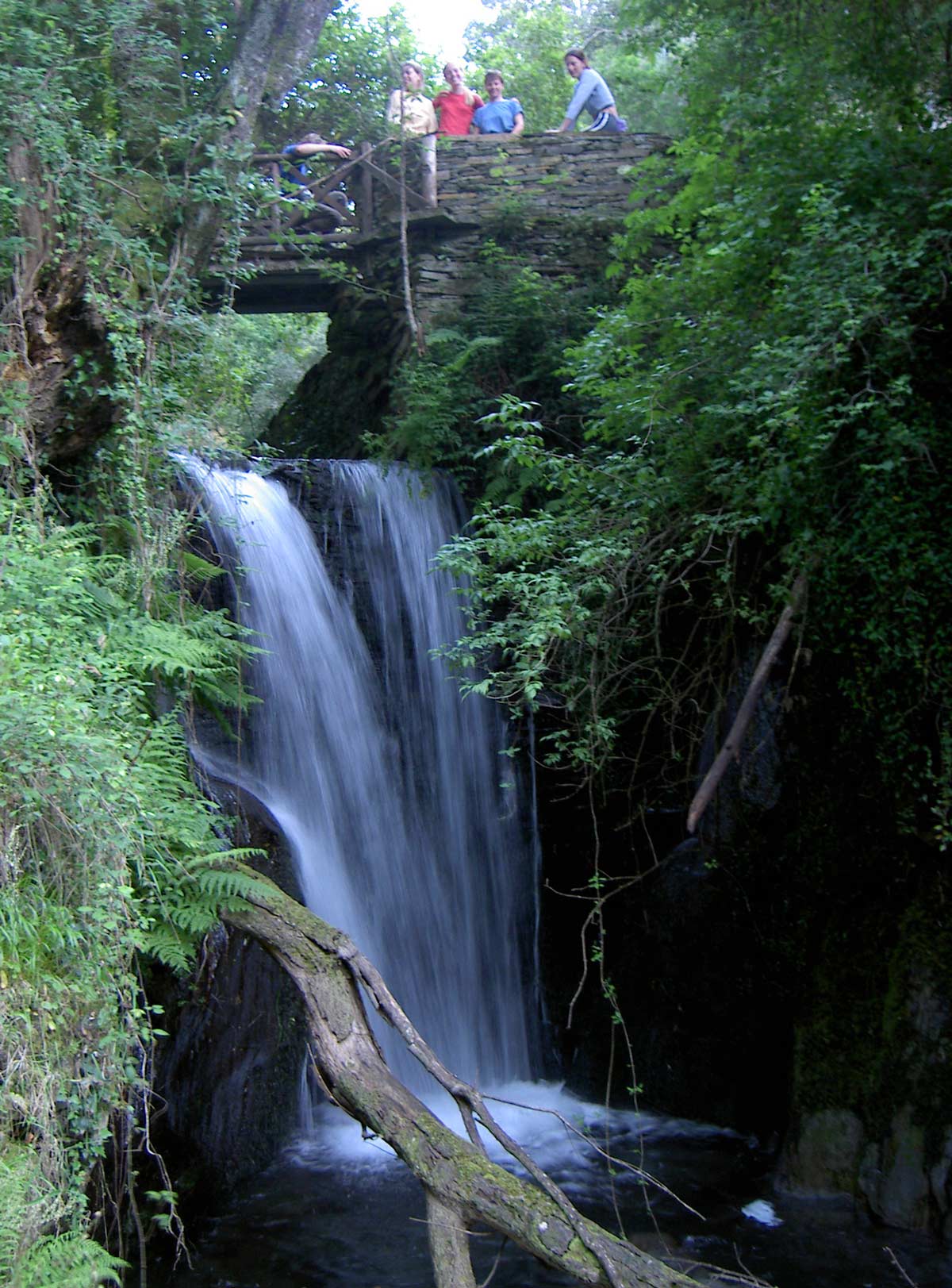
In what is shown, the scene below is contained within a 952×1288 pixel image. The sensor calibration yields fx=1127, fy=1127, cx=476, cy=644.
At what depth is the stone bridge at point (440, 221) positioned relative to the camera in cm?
1142

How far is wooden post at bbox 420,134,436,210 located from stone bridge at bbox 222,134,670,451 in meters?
0.01

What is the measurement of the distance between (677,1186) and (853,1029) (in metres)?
1.39

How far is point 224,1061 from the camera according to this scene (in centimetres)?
631

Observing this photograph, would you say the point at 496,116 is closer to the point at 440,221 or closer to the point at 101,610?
the point at 440,221

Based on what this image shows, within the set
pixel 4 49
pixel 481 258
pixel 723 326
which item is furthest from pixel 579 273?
pixel 4 49

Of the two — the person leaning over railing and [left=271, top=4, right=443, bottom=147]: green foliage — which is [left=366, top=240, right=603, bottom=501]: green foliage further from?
[left=271, top=4, right=443, bottom=147]: green foliage

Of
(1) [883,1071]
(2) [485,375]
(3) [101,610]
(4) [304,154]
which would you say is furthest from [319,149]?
(1) [883,1071]

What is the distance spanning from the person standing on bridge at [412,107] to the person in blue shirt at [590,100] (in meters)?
1.62

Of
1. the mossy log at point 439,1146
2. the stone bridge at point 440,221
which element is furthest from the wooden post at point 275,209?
the mossy log at point 439,1146

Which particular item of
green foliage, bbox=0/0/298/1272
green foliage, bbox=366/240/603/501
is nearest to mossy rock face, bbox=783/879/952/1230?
green foliage, bbox=0/0/298/1272

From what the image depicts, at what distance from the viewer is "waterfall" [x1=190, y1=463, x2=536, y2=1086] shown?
7.91 metres

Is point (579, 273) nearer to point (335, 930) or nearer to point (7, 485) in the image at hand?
point (7, 485)

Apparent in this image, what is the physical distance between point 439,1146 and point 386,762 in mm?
4649

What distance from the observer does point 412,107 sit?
11.7 m
